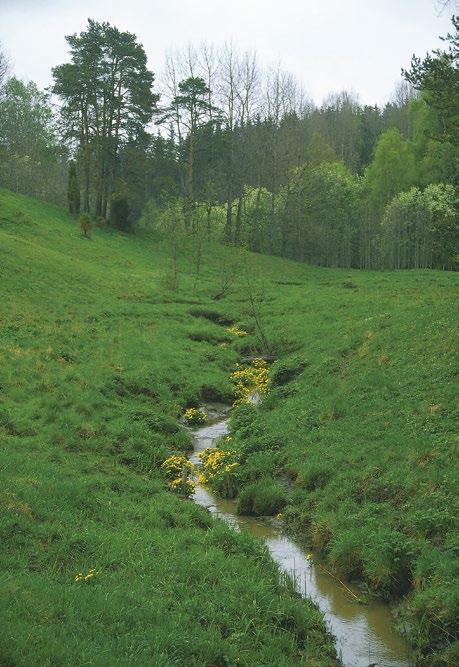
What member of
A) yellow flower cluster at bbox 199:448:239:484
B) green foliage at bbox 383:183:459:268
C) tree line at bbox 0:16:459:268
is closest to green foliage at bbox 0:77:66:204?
tree line at bbox 0:16:459:268

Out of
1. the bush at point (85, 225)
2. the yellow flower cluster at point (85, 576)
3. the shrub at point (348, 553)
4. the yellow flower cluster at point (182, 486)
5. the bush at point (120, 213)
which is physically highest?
the bush at point (120, 213)

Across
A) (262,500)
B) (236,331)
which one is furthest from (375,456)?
(236,331)

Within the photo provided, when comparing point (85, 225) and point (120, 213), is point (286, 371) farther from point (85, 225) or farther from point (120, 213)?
point (120, 213)

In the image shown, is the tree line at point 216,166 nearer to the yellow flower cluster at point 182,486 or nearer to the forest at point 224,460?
the forest at point 224,460

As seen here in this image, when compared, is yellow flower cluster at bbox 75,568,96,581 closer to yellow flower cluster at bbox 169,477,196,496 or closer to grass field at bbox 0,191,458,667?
grass field at bbox 0,191,458,667

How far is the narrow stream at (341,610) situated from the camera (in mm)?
8148

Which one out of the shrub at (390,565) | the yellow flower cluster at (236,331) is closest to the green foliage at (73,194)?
the yellow flower cluster at (236,331)

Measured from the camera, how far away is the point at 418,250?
5947cm

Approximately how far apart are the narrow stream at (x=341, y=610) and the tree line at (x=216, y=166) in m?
35.4

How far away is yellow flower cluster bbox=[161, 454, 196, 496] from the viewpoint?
1341cm

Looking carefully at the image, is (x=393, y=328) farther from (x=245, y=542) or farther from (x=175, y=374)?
(x=245, y=542)

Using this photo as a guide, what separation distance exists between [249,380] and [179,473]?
8.12 m

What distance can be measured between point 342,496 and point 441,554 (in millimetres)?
3027

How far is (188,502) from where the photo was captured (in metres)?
12.4
